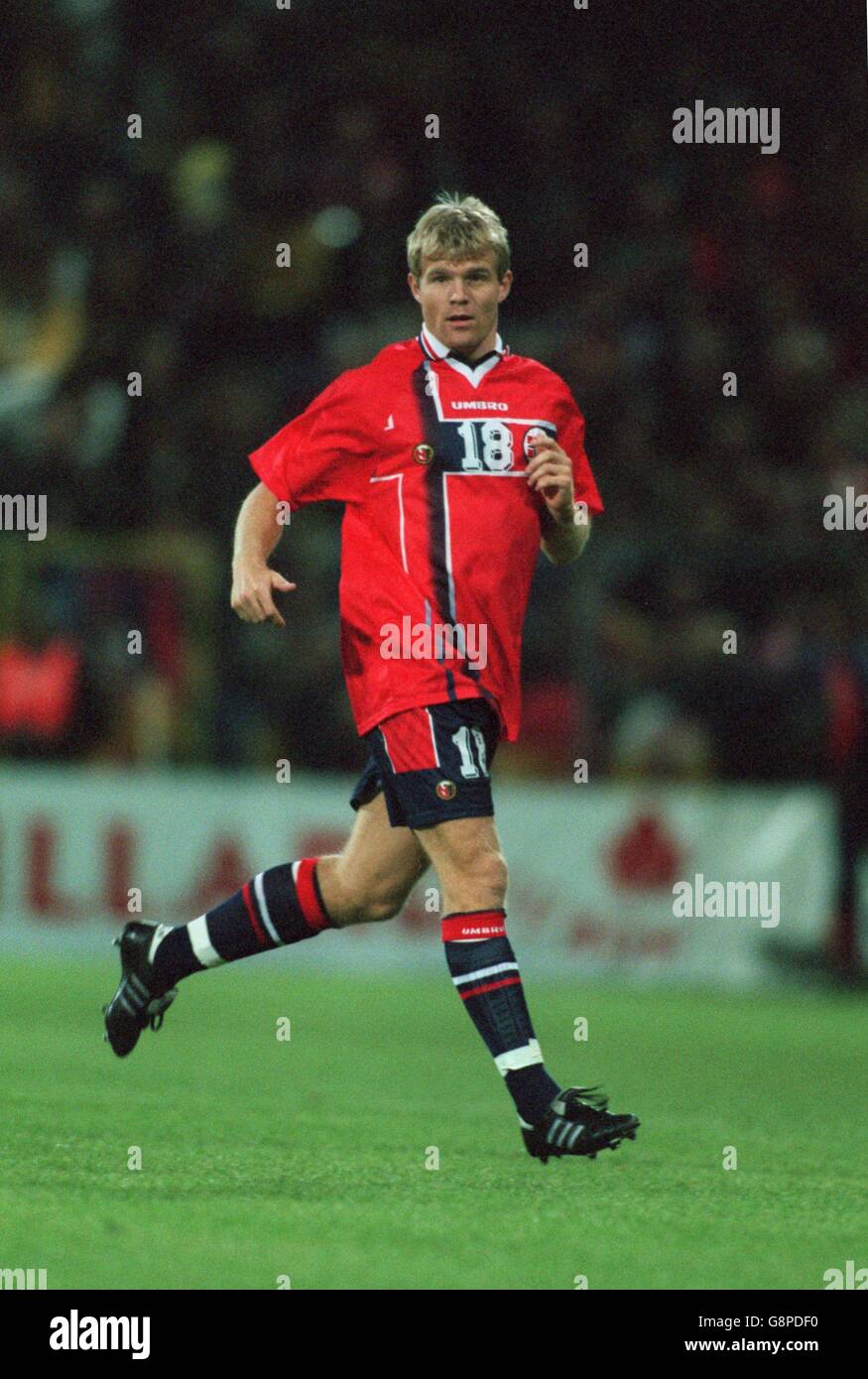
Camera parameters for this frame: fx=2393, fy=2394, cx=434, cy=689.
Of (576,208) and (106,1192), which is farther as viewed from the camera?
(576,208)

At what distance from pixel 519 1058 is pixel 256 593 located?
125cm

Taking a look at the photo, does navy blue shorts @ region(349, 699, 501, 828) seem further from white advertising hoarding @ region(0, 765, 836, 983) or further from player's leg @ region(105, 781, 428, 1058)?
white advertising hoarding @ region(0, 765, 836, 983)

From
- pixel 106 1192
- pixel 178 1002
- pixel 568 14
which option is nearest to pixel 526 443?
pixel 106 1192

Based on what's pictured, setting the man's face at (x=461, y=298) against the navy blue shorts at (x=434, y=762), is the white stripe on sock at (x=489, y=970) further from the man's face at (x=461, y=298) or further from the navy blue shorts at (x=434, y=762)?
the man's face at (x=461, y=298)

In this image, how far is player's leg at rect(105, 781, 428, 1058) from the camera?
236 inches

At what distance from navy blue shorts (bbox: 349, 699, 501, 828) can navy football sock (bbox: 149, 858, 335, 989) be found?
0.43 meters

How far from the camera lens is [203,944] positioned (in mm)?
6258

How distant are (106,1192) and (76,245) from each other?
1169cm

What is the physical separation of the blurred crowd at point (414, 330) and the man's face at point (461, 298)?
22.0 feet

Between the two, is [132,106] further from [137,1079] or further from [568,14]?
[137,1079]

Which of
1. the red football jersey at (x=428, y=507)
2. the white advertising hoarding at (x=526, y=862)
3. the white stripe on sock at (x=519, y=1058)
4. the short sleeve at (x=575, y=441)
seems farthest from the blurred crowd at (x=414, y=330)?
the white stripe on sock at (x=519, y=1058)

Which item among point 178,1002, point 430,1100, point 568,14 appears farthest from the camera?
point 568,14

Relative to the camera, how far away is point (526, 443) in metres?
5.85

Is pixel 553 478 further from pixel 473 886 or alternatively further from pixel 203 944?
pixel 203 944
